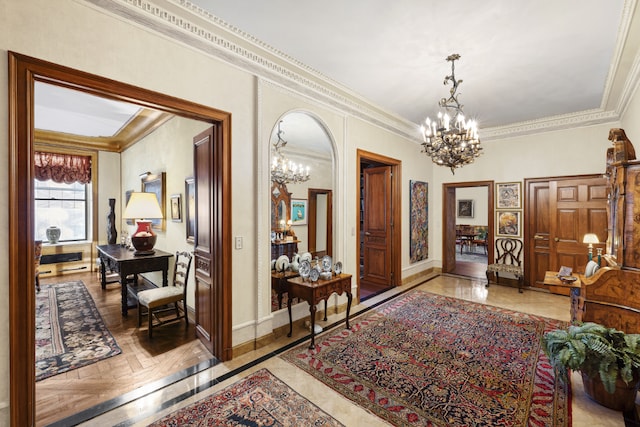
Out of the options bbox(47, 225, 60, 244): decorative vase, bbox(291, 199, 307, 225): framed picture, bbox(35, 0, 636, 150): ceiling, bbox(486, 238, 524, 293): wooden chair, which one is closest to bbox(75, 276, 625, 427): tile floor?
bbox(486, 238, 524, 293): wooden chair

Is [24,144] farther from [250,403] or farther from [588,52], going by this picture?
[588,52]

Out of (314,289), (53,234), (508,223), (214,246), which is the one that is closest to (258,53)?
(214,246)

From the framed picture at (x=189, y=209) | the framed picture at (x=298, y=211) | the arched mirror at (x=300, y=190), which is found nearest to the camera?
the framed picture at (x=189, y=209)

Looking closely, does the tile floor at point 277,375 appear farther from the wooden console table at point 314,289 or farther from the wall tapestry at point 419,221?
the wall tapestry at point 419,221

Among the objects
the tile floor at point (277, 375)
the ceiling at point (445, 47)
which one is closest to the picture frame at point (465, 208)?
the ceiling at point (445, 47)

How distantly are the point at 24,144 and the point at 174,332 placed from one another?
252 centimetres

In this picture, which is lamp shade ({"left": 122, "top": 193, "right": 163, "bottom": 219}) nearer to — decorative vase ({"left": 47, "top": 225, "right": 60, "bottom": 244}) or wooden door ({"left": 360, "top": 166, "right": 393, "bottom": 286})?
decorative vase ({"left": 47, "top": 225, "right": 60, "bottom": 244})

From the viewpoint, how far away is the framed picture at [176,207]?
160 inches

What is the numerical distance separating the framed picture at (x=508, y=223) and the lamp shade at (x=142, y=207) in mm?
6233

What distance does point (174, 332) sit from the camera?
11.1ft

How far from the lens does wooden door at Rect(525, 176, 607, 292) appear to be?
4709 mm

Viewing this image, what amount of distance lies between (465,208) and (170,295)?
10.3 metres

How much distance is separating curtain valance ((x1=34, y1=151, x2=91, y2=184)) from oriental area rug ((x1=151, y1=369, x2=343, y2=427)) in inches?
258

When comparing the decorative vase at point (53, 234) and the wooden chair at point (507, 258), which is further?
the decorative vase at point (53, 234)
